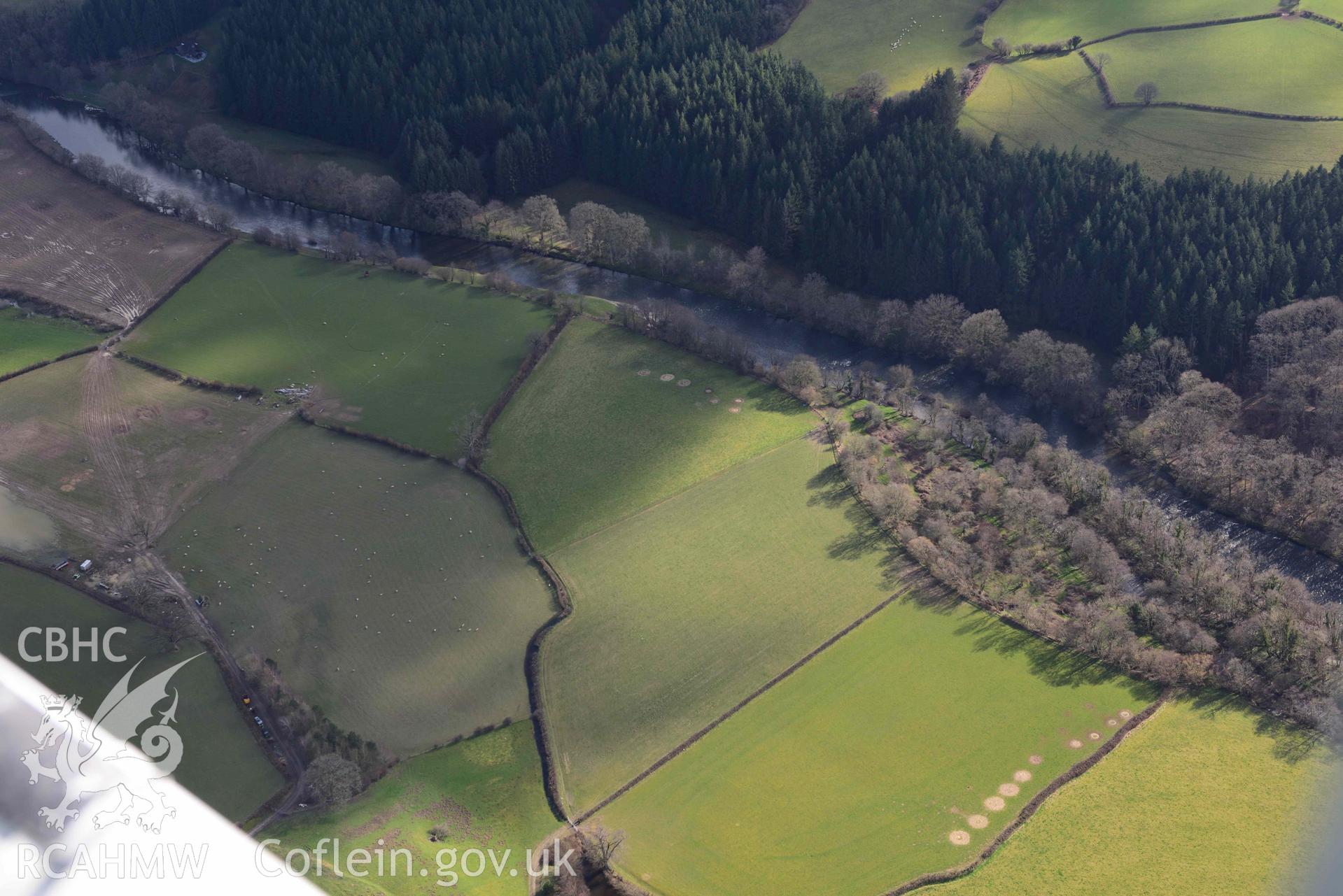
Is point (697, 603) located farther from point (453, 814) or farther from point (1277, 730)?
point (1277, 730)

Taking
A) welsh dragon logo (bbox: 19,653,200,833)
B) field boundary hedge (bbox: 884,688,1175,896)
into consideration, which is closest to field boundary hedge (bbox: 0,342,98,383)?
welsh dragon logo (bbox: 19,653,200,833)

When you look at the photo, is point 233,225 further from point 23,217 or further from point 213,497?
point 213,497

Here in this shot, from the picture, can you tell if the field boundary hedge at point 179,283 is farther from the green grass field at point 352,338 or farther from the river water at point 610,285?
the river water at point 610,285

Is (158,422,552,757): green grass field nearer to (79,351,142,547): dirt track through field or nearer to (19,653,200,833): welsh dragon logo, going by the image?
(79,351,142,547): dirt track through field

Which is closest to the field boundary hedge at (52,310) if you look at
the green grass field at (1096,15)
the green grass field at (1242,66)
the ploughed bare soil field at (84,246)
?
the ploughed bare soil field at (84,246)

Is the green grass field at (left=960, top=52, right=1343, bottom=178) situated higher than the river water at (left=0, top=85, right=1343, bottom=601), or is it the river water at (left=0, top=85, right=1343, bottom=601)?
the green grass field at (left=960, top=52, right=1343, bottom=178)

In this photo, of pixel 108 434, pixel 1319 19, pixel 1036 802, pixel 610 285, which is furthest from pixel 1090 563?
pixel 1319 19

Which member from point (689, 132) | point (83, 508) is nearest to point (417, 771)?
point (83, 508)
